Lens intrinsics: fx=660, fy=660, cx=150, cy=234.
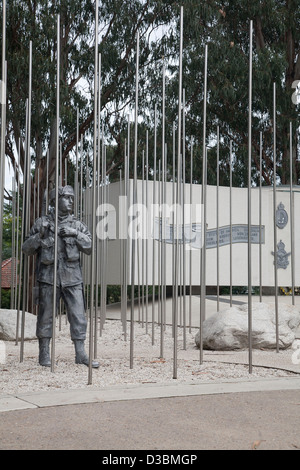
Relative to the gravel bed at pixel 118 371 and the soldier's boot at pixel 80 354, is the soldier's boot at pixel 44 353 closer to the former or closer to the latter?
the gravel bed at pixel 118 371

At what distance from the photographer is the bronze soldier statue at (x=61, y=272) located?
23.9 feet

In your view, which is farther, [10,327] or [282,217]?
[282,217]

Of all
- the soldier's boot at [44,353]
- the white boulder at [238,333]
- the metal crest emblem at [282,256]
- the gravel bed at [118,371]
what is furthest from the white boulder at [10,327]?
the metal crest emblem at [282,256]

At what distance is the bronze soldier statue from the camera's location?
23.9ft

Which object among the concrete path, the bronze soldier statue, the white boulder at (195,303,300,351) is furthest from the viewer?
the white boulder at (195,303,300,351)

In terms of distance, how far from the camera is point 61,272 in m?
7.34

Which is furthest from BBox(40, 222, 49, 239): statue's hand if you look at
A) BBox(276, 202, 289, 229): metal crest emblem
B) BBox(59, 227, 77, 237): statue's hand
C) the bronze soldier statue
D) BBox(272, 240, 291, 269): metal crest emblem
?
BBox(272, 240, 291, 269): metal crest emblem

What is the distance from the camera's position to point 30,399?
531 centimetres

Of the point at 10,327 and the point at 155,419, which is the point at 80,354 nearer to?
the point at 155,419

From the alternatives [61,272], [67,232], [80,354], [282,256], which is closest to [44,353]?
[80,354]

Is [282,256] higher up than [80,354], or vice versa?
[282,256]

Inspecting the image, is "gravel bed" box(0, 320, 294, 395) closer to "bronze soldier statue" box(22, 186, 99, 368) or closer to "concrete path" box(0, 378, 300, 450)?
"bronze soldier statue" box(22, 186, 99, 368)

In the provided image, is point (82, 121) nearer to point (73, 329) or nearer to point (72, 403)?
point (73, 329)
